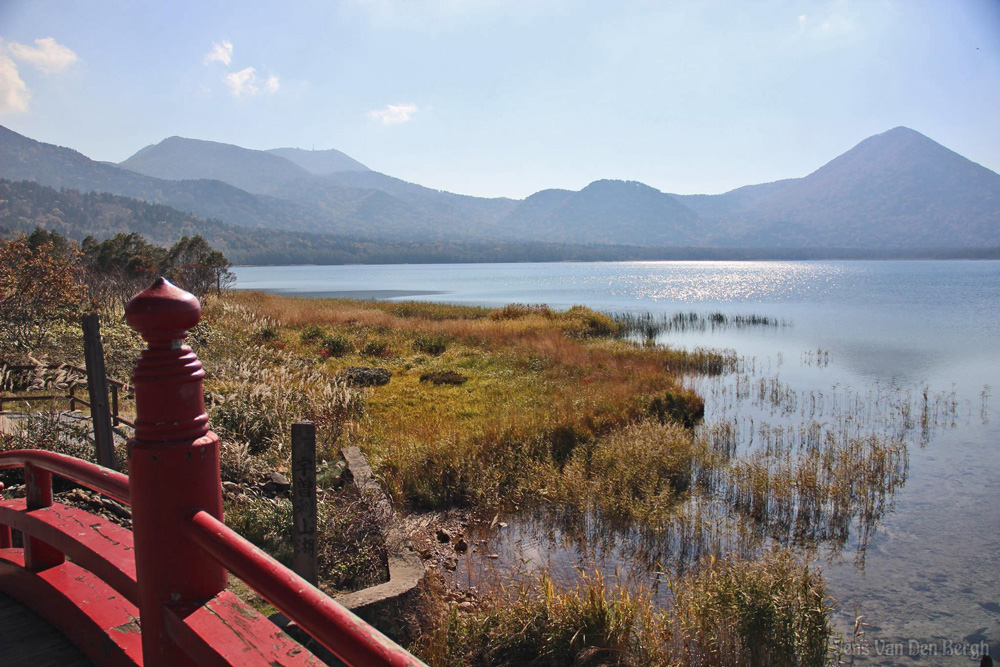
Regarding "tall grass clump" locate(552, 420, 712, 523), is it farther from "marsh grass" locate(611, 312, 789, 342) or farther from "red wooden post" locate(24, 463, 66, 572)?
"marsh grass" locate(611, 312, 789, 342)

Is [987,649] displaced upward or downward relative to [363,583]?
downward

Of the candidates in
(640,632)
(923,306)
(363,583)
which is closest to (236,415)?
(363,583)

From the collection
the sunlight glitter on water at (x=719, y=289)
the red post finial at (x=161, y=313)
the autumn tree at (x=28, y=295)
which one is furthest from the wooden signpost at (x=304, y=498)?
the sunlight glitter on water at (x=719, y=289)

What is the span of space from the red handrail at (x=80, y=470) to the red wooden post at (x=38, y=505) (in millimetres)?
102

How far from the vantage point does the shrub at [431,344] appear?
77.2ft

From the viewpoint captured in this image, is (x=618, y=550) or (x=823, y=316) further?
(x=823, y=316)

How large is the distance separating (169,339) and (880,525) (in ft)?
35.3

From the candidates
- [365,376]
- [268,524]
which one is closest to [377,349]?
[365,376]

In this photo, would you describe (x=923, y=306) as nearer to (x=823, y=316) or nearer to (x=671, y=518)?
(x=823, y=316)

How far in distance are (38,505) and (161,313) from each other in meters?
2.47

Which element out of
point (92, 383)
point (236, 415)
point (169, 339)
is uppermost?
point (169, 339)

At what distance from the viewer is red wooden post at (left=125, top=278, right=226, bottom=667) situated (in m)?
1.84

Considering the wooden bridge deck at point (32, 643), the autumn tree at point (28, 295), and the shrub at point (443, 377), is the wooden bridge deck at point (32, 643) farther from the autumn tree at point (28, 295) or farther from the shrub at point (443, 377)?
the shrub at point (443, 377)

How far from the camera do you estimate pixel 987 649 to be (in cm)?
679
